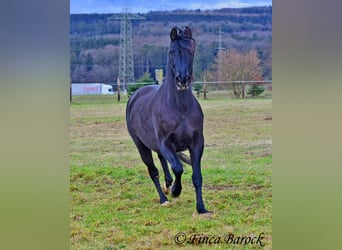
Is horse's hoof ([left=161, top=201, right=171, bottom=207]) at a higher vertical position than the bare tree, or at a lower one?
lower

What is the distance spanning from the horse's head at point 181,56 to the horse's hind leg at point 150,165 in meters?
0.31

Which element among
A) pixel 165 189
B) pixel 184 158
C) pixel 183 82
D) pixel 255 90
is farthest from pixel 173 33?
pixel 165 189

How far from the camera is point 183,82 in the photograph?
6.38 ft

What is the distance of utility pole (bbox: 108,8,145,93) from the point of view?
6.50 feet

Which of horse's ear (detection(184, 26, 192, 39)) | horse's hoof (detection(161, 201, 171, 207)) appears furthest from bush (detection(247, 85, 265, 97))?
horse's hoof (detection(161, 201, 171, 207))

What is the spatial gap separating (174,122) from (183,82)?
6.8 inches

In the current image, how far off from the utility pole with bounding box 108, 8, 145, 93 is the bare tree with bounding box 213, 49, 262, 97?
37cm

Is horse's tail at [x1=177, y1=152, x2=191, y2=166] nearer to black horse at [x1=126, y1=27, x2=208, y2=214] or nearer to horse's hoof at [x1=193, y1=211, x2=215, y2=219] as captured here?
black horse at [x1=126, y1=27, x2=208, y2=214]

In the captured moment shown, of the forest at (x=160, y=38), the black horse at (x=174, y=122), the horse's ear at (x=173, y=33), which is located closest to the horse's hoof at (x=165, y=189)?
the black horse at (x=174, y=122)

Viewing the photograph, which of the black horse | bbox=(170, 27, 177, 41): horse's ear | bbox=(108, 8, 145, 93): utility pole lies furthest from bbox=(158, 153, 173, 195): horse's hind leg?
bbox=(170, 27, 177, 41): horse's ear

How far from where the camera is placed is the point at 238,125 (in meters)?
2.00

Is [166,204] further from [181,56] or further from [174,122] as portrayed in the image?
[181,56]

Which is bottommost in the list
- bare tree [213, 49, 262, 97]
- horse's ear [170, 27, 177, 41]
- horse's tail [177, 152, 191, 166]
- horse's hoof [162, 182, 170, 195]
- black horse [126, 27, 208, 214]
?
horse's hoof [162, 182, 170, 195]
